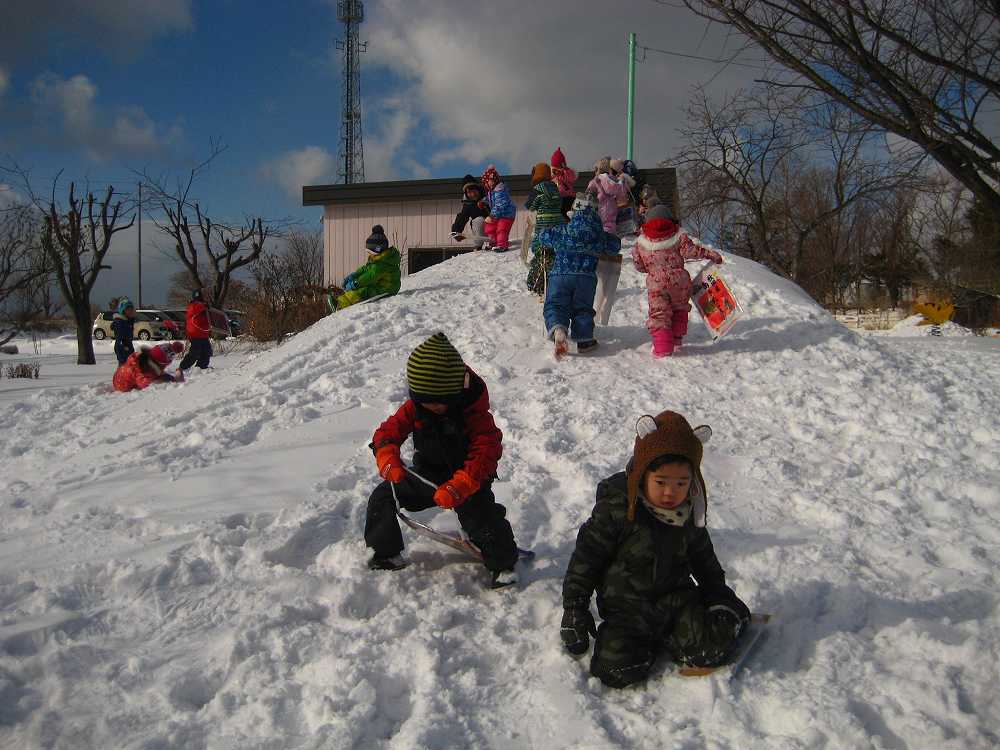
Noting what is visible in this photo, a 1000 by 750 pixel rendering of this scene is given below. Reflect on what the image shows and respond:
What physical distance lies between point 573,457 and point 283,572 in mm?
2031

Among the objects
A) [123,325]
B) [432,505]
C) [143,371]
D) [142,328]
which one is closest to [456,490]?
[432,505]

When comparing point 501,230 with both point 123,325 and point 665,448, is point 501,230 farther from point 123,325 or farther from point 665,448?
point 665,448

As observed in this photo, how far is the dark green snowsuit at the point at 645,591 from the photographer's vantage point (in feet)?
8.09

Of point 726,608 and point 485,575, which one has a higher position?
point 726,608

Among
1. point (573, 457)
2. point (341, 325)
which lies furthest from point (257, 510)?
point (341, 325)

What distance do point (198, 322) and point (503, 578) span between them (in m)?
8.58

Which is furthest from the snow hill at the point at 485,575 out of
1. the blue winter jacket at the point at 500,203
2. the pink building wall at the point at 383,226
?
the pink building wall at the point at 383,226

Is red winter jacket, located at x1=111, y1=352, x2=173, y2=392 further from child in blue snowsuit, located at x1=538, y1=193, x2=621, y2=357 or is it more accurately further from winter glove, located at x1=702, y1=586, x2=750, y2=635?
winter glove, located at x1=702, y1=586, x2=750, y2=635

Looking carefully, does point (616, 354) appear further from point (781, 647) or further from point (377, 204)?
point (377, 204)

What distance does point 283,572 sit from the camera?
3.20 metres

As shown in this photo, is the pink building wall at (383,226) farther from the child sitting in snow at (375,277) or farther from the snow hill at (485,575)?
the snow hill at (485,575)

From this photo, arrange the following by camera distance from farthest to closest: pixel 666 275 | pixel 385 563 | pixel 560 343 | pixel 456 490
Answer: pixel 560 343, pixel 666 275, pixel 385 563, pixel 456 490

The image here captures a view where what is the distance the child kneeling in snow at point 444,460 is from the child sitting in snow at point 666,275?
344 centimetres

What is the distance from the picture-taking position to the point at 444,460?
3.36 metres
